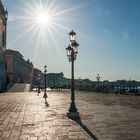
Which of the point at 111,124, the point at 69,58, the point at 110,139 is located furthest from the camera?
the point at 69,58

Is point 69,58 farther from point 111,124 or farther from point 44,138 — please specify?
point 44,138

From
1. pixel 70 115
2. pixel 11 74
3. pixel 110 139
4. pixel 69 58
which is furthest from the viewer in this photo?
pixel 11 74

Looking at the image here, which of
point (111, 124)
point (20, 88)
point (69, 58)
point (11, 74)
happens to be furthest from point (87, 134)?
point (11, 74)

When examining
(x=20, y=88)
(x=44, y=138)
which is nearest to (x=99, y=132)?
(x=44, y=138)

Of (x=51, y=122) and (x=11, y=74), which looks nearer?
(x=51, y=122)

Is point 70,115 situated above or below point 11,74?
below

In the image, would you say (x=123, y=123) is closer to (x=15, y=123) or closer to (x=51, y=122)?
(x=51, y=122)

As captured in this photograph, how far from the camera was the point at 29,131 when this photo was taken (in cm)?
1343

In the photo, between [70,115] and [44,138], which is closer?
[44,138]

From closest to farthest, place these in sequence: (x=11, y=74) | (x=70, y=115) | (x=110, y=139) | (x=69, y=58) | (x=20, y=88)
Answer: (x=110, y=139), (x=70, y=115), (x=69, y=58), (x=20, y=88), (x=11, y=74)

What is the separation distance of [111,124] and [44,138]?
4730 millimetres

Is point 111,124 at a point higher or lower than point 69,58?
lower

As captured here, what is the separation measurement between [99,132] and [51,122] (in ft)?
11.8

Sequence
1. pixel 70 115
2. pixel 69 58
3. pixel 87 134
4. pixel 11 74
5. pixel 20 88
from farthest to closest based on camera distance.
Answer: pixel 11 74 < pixel 20 88 < pixel 69 58 < pixel 70 115 < pixel 87 134
